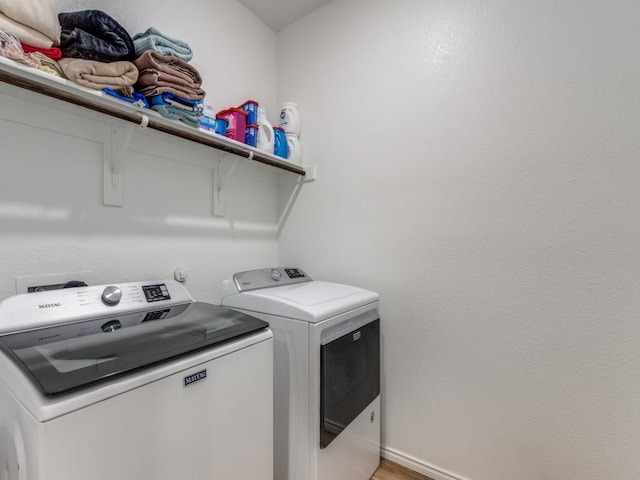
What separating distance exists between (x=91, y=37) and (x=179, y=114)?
0.37 meters

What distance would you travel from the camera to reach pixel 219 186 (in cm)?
186

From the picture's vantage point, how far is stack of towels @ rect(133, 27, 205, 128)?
125 centimetres

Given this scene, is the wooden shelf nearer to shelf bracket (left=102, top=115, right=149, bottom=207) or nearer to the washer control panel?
shelf bracket (left=102, top=115, right=149, bottom=207)

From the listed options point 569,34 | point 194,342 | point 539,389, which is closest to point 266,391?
point 194,342

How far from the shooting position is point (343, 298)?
5.08ft

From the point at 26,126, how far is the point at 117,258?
61cm

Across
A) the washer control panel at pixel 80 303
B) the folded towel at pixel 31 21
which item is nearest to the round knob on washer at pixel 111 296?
the washer control panel at pixel 80 303

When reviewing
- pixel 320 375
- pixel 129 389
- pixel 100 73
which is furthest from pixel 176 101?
pixel 320 375

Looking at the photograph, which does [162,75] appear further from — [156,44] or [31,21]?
[31,21]

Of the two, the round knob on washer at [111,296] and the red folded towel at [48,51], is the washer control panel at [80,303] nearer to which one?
the round knob on washer at [111,296]

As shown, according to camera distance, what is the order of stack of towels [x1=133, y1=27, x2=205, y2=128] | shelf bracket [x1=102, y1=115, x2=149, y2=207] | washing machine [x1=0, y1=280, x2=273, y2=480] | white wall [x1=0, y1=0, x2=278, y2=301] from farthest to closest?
1. shelf bracket [x1=102, y1=115, x2=149, y2=207]
2. stack of towels [x1=133, y1=27, x2=205, y2=128]
3. white wall [x1=0, y1=0, x2=278, y2=301]
4. washing machine [x1=0, y1=280, x2=273, y2=480]

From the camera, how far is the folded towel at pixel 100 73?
1.08 metres

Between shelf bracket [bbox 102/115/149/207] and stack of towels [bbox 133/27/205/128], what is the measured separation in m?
0.21

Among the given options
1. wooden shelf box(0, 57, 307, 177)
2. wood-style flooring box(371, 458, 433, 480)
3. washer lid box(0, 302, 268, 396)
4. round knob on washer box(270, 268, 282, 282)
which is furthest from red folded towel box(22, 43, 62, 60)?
wood-style flooring box(371, 458, 433, 480)
